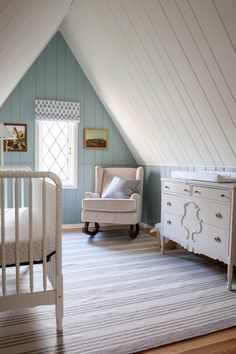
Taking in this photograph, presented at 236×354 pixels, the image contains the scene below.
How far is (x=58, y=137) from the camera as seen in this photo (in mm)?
4883

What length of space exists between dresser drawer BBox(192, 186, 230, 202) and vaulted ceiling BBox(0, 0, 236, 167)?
52cm

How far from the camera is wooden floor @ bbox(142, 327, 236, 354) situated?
172 cm

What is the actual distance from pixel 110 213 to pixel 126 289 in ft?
5.44

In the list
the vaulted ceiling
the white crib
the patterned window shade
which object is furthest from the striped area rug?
the patterned window shade

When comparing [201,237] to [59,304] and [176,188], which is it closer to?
[176,188]

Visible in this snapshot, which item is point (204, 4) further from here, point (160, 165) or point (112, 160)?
A: point (112, 160)

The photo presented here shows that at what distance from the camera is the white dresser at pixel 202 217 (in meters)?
2.58

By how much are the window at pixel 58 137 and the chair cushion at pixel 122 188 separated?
2.43 feet

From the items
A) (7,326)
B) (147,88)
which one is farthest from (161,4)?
(7,326)

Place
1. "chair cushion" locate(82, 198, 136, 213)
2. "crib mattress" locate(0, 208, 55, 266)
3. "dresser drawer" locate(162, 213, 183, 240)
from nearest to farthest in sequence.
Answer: "crib mattress" locate(0, 208, 55, 266) < "dresser drawer" locate(162, 213, 183, 240) < "chair cushion" locate(82, 198, 136, 213)

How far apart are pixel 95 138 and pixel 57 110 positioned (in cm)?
75

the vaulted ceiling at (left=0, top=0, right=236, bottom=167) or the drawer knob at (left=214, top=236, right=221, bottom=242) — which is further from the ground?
the vaulted ceiling at (left=0, top=0, right=236, bottom=167)

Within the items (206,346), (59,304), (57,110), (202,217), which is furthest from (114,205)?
(206,346)

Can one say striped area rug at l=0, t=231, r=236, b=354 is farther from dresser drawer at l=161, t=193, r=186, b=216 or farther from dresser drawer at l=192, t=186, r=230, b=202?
dresser drawer at l=192, t=186, r=230, b=202
